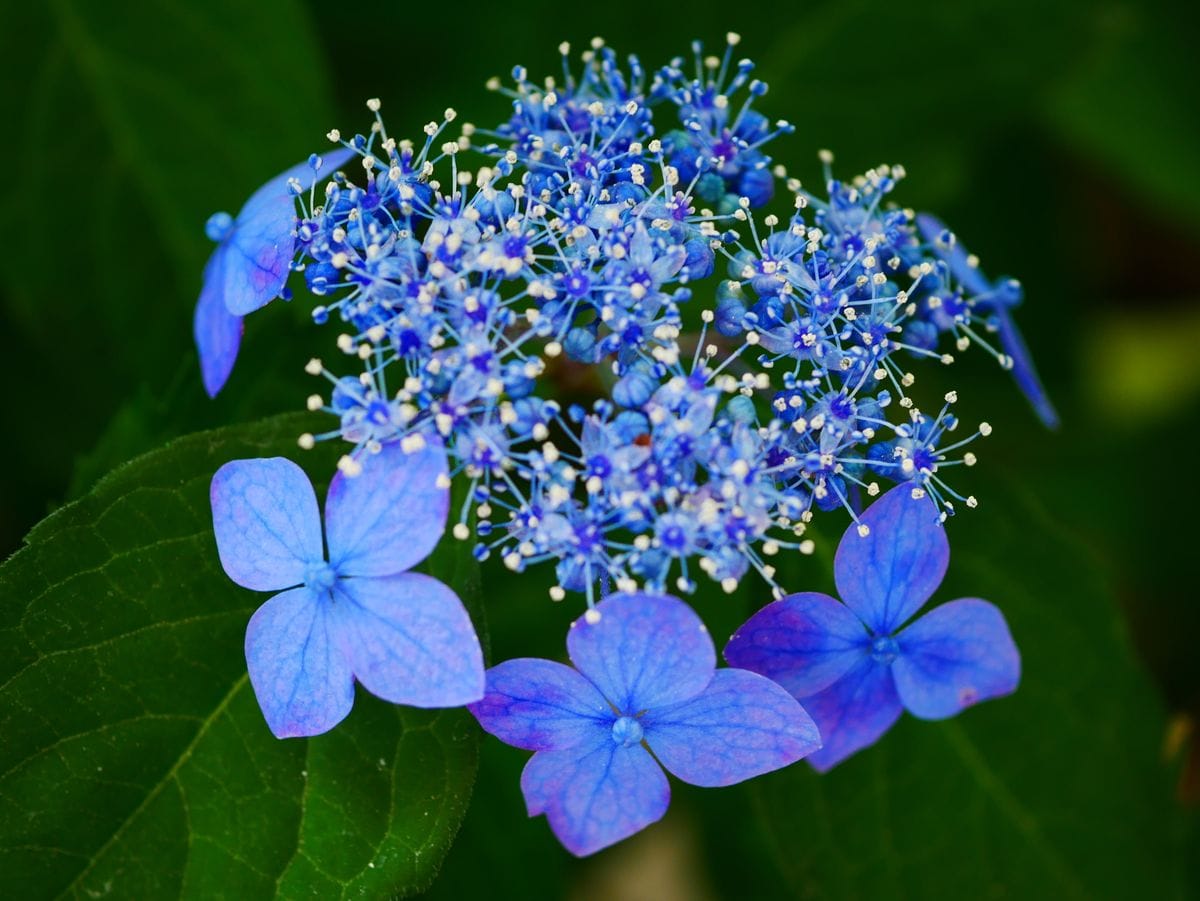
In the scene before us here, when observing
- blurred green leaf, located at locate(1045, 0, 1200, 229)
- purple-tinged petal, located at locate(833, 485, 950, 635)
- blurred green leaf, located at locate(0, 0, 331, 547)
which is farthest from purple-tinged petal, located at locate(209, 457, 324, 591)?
blurred green leaf, located at locate(1045, 0, 1200, 229)

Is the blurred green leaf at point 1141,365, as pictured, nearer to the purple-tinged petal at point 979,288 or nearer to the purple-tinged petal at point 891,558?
the purple-tinged petal at point 979,288

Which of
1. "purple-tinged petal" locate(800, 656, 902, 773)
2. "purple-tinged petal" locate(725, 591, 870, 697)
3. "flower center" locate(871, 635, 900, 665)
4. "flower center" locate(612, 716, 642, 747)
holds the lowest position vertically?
"purple-tinged petal" locate(800, 656, 902, 773)

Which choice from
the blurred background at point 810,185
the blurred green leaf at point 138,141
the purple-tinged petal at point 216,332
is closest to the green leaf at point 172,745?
the purple-tinged petal at point 216,332

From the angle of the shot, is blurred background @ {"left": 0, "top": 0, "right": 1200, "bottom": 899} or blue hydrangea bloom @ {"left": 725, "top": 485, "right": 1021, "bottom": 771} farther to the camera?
blurred background @ {"left": 0, "top": 0, "right": 1200, "bottom": 899}

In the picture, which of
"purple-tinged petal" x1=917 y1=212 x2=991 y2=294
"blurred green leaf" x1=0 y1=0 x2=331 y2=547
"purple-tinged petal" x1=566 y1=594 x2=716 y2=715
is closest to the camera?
"purple-tinged petal" x1=566 y1=594 x2=716 y2=715

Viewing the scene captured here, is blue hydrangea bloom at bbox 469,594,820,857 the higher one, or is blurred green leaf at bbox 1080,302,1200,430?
blue hydrangea bloom at bbox 469,594,820,857

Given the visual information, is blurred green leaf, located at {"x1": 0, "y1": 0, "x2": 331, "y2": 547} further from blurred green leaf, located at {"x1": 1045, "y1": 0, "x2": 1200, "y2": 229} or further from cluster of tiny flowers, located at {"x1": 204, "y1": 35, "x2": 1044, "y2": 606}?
blurred green leaf, located at {"x1": 1045, "y1": 0, "x2": 1200, "y2": 229}
